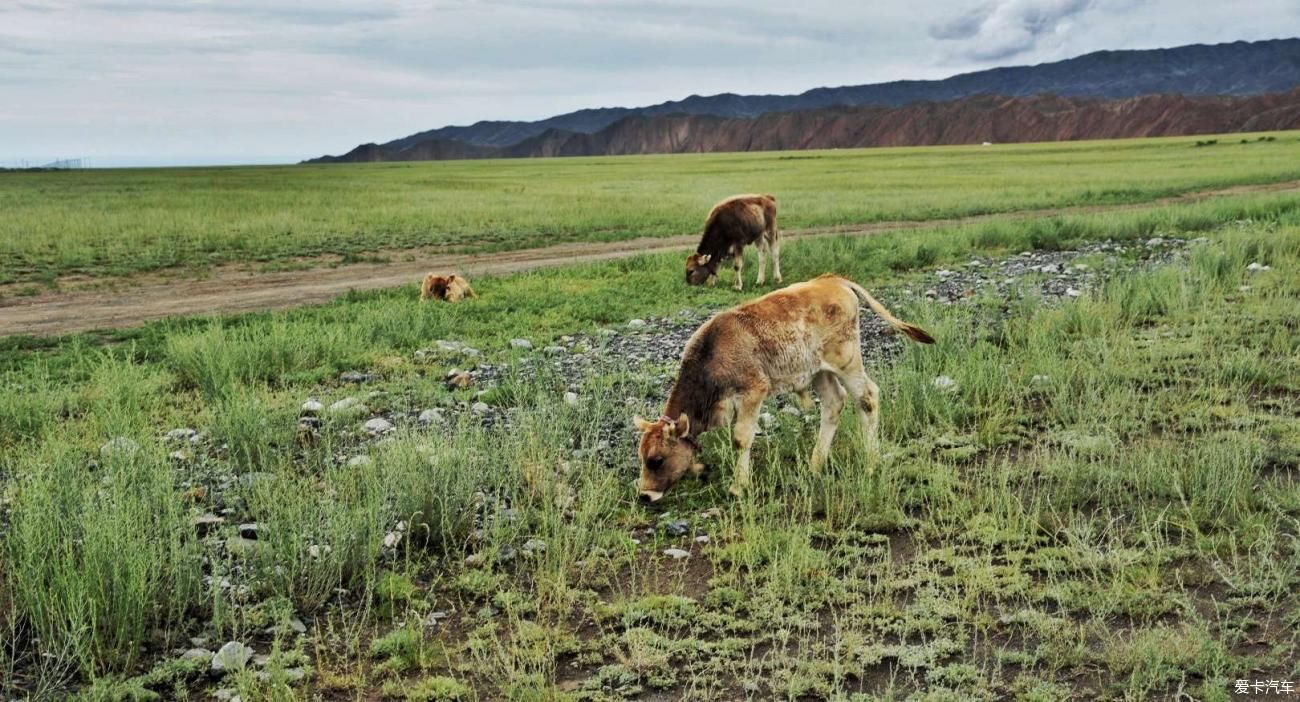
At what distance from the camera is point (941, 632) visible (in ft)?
20.0

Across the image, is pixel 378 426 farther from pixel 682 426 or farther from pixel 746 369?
pixel 746 369

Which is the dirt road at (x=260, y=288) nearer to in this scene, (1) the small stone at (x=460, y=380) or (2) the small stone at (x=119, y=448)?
(1) the small stone at (x=460, y=380)

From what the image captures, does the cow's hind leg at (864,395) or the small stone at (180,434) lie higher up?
the cow's hind leg at (864,395)

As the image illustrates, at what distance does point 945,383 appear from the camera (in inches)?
449

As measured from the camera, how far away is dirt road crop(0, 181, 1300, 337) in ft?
64.0

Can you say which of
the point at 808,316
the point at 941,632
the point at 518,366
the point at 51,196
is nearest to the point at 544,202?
the point at 51,196

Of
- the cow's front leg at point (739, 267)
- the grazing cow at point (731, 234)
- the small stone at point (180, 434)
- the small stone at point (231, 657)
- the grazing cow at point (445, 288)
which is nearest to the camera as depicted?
the small stone at point (231, 657)

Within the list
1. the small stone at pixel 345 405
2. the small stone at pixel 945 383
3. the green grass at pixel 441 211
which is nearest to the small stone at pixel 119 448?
the small stone at pixel 345 405

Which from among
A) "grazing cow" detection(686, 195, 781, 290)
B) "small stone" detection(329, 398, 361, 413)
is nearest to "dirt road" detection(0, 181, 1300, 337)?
"grazing cow" detection(686, 195, 781, 290)

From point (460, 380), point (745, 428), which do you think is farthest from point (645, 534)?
point (460, 380)

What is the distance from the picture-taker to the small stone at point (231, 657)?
5.69m

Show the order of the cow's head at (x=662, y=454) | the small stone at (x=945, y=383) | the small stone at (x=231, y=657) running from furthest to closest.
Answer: the small stone at (x=945, y=383) < the cow's head at (x=662, y=454) < the small stone at (x=231, y=657)

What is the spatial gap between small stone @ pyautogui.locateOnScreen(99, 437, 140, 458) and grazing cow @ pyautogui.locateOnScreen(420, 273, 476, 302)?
10430mm

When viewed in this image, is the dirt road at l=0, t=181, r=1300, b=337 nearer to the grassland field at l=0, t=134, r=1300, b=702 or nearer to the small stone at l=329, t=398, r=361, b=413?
the grassland field at l=0, t=134, r=1300, b=702
